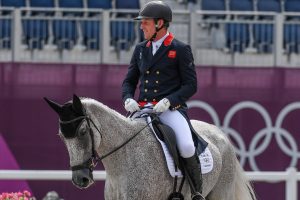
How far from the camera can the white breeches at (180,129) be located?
793 centimetres

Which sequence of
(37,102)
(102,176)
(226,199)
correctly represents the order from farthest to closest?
(37,102)
(102,176)
(226,199)

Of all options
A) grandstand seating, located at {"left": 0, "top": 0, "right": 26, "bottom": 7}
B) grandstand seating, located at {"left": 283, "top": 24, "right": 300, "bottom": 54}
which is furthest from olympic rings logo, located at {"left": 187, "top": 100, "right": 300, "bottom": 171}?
grandstand seating, located at {"left": 0, "top": 0, "right": 26, "bottom": 7}

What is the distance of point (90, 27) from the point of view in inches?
551

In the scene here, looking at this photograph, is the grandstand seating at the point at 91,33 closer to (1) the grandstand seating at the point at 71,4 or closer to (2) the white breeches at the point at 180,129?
(1) the grandstand seating at the point at 71,4

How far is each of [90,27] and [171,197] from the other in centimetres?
641

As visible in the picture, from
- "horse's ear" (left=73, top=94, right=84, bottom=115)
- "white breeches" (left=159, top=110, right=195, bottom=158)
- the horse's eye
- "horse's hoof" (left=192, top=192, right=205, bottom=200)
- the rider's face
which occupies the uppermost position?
the rider's face

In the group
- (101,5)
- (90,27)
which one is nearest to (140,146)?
(90,27)

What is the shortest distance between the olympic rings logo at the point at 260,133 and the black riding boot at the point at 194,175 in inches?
212

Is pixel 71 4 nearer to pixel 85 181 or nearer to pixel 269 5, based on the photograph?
pixel 269 5

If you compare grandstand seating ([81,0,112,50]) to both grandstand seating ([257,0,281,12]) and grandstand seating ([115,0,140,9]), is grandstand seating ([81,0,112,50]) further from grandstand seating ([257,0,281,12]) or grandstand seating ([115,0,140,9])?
grandstand seating ([257,0,281,12])

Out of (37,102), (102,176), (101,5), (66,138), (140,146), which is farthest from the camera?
(101,5)

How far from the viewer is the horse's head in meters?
7.23

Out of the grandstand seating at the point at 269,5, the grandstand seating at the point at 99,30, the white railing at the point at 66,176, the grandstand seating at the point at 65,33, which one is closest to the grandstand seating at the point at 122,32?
the grandstand seating at the point at 99,30

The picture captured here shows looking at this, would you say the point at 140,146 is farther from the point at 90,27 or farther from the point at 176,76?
the point at 90,27
